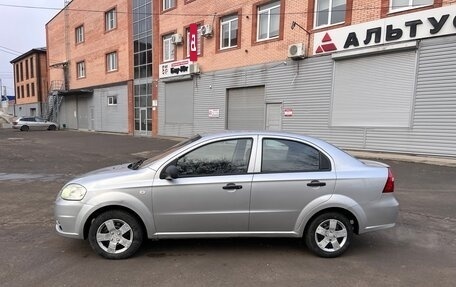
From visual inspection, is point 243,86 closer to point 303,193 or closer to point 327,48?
point 327,48

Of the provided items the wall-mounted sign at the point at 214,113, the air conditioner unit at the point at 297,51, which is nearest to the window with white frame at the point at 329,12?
the air conditioner unit at the point at 297,51

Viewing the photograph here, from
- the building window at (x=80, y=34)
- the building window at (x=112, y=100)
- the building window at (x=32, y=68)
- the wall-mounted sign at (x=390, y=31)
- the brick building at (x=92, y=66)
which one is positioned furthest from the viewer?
the building window at (x=32, y=68)

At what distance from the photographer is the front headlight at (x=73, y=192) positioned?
4.46m

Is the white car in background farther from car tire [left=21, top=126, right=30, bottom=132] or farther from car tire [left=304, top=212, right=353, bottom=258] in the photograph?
car tire [left=304, top=212, right=353, bottom=258]

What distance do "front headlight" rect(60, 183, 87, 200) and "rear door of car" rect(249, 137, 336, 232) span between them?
6.59ft

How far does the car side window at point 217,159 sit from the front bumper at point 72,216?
3.94 feet

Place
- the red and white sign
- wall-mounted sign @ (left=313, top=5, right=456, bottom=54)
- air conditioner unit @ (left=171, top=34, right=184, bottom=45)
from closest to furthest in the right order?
wall-mounted sign @ (left=313, top=5, right=456, bottom=54)
the red and white sign
air conditioner unit @ (left=171, top=34, right=184, bottom=45)

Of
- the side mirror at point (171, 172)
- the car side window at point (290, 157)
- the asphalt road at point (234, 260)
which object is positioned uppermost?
the car side window at point (290, 157)

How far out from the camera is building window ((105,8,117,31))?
106ft

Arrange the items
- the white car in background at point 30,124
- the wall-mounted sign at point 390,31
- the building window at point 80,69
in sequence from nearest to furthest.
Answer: the wall-mounted sign at point 390,31, the white car in background at point 30,124, the building window at point 80,69

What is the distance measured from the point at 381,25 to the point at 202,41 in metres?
11.8

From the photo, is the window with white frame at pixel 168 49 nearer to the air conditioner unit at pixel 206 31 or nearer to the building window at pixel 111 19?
the air conditioner unit at pixel 206 31

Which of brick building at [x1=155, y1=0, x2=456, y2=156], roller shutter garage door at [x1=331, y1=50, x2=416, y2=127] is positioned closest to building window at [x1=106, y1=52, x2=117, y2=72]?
brick building at [x1=155, y1=0, x2=456, y2=156]

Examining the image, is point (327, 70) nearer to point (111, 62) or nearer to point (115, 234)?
point (115, 234)
